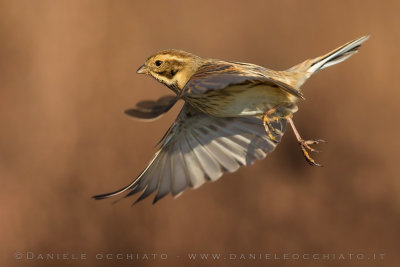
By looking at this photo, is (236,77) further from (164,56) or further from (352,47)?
(352,47)

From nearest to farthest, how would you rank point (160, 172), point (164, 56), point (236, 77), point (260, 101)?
1. point (236, 77)
2. point (260, 101)
3. point (164, 56)
4. point (160, 172)

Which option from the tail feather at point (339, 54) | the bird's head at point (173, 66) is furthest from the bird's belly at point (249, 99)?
the tail feather at point (339, 54)

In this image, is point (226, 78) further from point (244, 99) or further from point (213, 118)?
point (213, 118)

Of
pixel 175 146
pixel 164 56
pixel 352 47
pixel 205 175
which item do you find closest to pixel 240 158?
pixel 205 175

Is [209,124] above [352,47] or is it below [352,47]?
below

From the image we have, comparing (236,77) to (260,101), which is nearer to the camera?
(236,77)

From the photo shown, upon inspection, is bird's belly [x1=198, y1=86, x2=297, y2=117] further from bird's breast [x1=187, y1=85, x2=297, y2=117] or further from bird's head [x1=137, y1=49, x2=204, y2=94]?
bird's head [x1=137, y1=49, x2=204, y2=94]

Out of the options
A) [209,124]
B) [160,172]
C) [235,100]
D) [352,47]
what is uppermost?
[352,47]

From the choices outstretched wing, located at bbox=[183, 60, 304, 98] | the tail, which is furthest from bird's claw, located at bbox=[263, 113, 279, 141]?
the tail
